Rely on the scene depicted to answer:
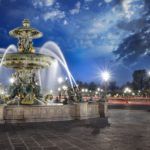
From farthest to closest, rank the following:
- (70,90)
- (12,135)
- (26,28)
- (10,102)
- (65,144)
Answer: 1. (26,28)
2. (10,102)
3. (70,90)
4. (12,135)
5. (65,144)

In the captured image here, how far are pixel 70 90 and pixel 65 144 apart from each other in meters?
11.8

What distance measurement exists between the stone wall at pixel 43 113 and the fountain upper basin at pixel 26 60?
553 cm

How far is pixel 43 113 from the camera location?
20062 mm

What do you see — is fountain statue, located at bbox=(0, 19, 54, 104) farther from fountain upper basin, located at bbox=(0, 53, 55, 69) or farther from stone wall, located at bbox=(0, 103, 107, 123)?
stone wall, located at bbox=(0, 103, 107, 123)

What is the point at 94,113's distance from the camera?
23.2 metres

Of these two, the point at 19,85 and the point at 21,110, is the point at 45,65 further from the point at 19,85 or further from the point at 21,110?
the point at 21,110

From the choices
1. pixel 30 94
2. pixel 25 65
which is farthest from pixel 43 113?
pixel 25 65

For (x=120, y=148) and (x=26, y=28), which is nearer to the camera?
(x=120, y=148)

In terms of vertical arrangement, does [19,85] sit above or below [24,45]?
below

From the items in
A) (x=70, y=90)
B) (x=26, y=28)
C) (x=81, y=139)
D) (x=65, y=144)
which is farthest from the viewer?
(x=26, y=28)

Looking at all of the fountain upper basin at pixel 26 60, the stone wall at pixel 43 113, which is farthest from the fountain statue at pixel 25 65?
the stone wall at pixel 43 113

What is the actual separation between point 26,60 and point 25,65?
3.69 ft

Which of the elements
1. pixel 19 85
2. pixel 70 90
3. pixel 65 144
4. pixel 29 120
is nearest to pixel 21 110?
pixel 29 120

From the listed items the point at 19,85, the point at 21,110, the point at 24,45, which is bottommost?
the point at 21,110
